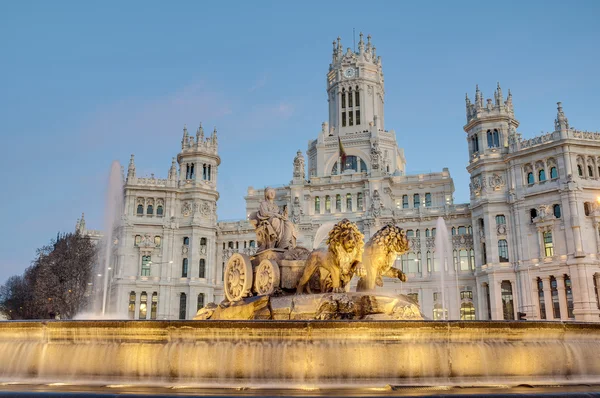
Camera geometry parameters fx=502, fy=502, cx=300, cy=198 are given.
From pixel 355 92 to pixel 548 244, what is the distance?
43457mm

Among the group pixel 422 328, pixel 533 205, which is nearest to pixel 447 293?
pixel 533 205

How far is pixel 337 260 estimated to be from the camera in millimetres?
13266

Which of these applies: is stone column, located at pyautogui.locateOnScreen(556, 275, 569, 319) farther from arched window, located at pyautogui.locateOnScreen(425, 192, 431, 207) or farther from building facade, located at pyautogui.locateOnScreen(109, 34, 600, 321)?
arched window, located at pyautogui.locateOnScreen(425, 192, 431, 207)

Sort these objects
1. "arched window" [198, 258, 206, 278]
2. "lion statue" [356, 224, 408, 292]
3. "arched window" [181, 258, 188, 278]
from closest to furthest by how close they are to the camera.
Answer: "lion statue" [356, 224, 408, 292], "arched window" [181, 258, 188, 278], "arched window" [198, 258, 206, 278]

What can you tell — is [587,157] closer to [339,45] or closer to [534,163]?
[534,163]

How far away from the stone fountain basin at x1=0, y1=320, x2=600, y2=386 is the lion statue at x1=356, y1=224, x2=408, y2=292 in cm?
393

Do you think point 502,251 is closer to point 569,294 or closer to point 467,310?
point 569,294

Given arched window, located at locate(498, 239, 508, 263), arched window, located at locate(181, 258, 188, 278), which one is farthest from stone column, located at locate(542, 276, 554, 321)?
arched window, located at locate(181, 258, 188, 278)

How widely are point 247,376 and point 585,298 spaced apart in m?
49.1

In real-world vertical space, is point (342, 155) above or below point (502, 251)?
above

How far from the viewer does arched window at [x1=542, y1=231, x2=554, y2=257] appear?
174ft

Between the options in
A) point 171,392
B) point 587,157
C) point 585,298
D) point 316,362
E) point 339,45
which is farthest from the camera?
point 339,45

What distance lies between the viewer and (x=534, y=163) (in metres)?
56.1

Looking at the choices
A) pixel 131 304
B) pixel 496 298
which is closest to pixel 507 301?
pixel 496 298
